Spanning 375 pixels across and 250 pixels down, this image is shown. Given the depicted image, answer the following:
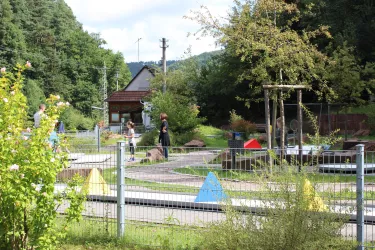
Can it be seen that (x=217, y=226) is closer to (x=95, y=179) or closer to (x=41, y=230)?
(x=41, y=230)

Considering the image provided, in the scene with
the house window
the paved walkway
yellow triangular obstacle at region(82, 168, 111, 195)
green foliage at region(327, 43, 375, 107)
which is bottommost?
yellow triangular obstacle at region(82, 168, 111, 195)

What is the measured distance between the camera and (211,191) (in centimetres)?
644

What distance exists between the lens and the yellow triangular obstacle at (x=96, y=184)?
7297mm

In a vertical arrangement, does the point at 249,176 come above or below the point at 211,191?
above

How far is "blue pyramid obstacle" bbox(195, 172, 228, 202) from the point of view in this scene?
6203mm

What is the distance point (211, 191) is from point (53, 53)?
87579mm

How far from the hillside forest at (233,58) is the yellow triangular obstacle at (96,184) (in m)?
9.91

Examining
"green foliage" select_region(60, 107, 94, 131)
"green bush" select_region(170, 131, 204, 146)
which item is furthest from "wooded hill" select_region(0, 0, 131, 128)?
"green bush" select_region(170, 131, 204, 146)

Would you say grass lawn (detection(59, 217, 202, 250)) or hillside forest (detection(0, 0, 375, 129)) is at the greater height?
hillside forest (detection(0, 0, 375, 129))

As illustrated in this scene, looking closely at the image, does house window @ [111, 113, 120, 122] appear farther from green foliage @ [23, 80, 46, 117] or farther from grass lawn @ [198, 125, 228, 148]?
grass lawn @ [198, 125, 228, 148]

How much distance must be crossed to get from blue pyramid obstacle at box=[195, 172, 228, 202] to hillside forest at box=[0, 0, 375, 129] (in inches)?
396

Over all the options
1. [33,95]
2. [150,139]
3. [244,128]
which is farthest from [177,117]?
[33,95]

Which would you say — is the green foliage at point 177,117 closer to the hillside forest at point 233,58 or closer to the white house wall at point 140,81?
the hillside forest at point 233,58

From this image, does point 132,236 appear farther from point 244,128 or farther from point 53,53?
point 53,53
